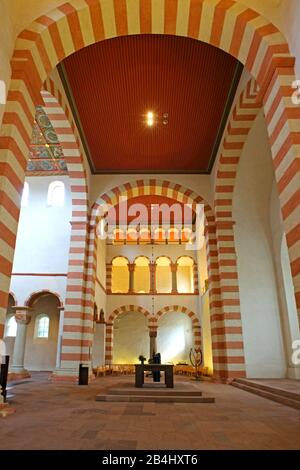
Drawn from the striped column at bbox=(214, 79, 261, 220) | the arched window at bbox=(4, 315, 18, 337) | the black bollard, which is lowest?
the black bollard

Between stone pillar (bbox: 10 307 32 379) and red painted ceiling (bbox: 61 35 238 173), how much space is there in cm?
574

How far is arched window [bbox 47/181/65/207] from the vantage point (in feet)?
43.0

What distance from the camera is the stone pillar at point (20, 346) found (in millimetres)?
10930

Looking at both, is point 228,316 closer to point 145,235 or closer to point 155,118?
point 155,118

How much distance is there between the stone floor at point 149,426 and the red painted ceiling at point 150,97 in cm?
637

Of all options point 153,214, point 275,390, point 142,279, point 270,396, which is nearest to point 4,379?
point 270,396

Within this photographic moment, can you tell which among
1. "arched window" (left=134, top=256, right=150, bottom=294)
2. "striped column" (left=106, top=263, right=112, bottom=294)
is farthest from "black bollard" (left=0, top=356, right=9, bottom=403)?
"arched window" (left=134, top=256, right=150, bottom=294)

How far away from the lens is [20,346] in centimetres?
1129

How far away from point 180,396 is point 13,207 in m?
3.69

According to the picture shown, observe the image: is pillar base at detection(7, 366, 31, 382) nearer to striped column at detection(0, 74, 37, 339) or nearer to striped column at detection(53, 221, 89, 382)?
striped column at detection(53, 221, 89, 382)

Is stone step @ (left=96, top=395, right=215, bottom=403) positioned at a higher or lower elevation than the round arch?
lower

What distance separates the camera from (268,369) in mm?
8344

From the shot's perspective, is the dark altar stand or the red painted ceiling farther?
the red painted ceiling

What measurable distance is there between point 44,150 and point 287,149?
921 cm
